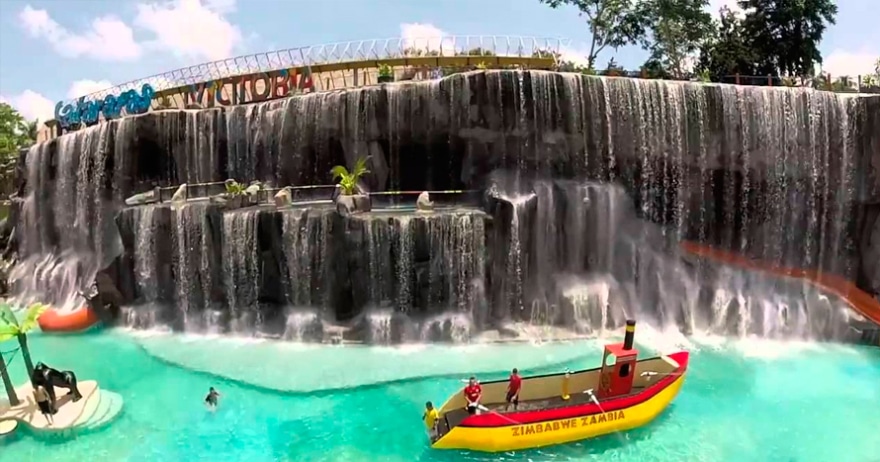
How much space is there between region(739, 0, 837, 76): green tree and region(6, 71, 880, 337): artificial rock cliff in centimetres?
2440

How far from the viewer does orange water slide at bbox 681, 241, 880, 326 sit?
2539 centimetres

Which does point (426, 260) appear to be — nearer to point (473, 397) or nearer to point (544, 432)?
point (473, 397)

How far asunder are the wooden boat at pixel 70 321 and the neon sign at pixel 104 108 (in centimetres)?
1431

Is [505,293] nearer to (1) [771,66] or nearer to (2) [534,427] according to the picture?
(2) [534,427]

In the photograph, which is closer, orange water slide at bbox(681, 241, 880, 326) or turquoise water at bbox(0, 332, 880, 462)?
turquoise water at bbox(0, 332, 880, 462)

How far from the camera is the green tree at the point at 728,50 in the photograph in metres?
47.2

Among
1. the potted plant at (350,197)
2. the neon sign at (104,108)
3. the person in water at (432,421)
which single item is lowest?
the person in water at (432,421)

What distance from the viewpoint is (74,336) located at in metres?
24.8

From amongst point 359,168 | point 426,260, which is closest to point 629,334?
point 426,260

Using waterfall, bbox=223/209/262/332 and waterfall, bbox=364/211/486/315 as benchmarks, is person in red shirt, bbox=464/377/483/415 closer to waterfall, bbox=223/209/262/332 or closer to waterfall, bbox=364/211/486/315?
waterfall, bbox=364/211/486/315

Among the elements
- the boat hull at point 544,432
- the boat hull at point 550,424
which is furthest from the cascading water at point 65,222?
the boat hull at point 550,424

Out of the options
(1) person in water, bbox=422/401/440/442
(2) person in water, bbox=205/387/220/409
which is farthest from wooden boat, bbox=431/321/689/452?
(2) person in water, bbox=205/387/220/409

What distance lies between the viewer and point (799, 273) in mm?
26359

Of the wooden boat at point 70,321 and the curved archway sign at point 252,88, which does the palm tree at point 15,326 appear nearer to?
the wooden boat at point 70,321
